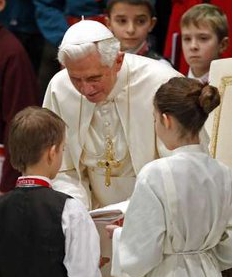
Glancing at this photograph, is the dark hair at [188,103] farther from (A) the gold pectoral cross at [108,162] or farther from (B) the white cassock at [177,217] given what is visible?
(A) the gold pectoral cross at [108,162]

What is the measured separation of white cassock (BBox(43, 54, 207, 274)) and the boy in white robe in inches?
32.6

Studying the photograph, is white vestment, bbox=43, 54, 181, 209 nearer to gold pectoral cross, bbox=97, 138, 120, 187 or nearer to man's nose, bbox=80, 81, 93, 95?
gold pectoral cross, bbox=97, 138, 120, 187

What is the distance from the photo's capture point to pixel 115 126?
425cm

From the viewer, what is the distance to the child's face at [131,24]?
5.25 metres

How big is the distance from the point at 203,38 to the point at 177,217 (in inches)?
80.4

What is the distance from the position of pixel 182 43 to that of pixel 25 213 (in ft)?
6.91

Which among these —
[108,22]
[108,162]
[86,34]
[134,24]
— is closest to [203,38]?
[134,24]

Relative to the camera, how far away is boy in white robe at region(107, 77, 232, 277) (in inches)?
129

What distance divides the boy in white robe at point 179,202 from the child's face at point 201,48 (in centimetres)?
173

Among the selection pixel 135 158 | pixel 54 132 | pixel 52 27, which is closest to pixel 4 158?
pixel 52 27

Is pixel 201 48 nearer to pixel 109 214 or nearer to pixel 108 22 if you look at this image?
pixel 108 22

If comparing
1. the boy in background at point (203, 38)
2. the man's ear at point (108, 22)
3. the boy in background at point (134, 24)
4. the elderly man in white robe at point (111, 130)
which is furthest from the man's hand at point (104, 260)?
the man's ear at point (108, 22)

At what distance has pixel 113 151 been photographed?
4234 millimetres

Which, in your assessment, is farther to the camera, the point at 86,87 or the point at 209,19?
the point at 209,19
